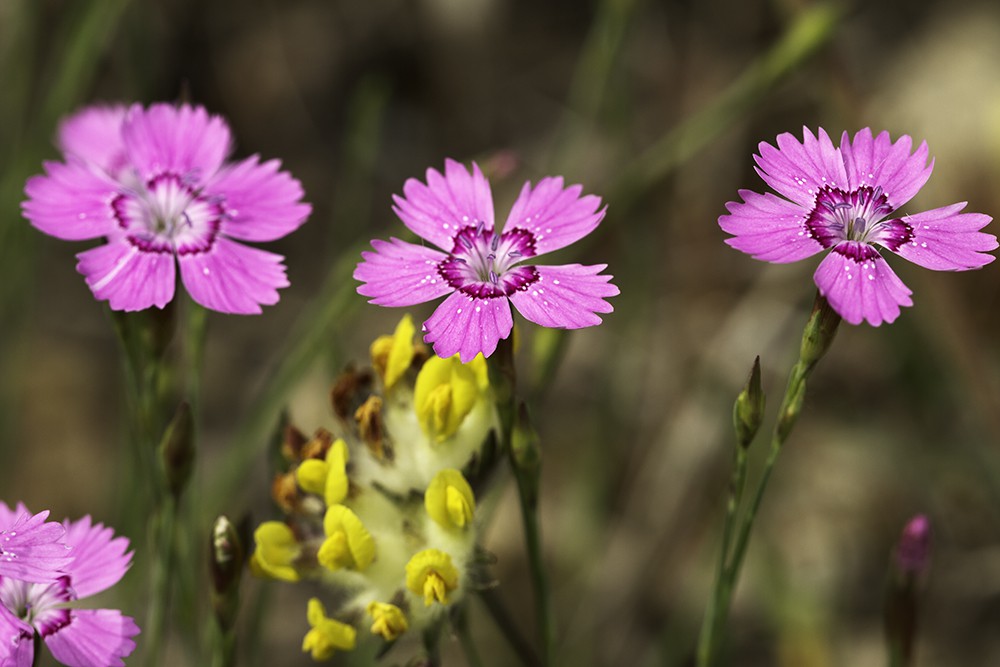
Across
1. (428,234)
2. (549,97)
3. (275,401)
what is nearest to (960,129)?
(549,97)

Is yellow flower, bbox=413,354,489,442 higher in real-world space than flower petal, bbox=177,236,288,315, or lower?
lower

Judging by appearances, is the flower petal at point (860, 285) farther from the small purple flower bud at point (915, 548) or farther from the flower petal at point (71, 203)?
the flower petal at point (71, 203)

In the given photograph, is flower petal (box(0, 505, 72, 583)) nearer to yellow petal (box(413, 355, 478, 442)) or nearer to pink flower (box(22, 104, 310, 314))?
pink flower (box(22, 104, 310, 314))

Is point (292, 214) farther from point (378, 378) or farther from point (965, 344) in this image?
point (965, 344)

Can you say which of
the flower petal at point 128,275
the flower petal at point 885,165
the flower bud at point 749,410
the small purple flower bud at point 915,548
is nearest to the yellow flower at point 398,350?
the flower petal at point 128,275

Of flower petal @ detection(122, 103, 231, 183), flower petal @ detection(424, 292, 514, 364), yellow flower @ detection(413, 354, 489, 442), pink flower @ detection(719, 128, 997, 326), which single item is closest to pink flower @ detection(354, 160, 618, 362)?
flower petal @ detection(424, 292, 514, 364)

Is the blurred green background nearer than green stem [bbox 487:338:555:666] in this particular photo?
No
